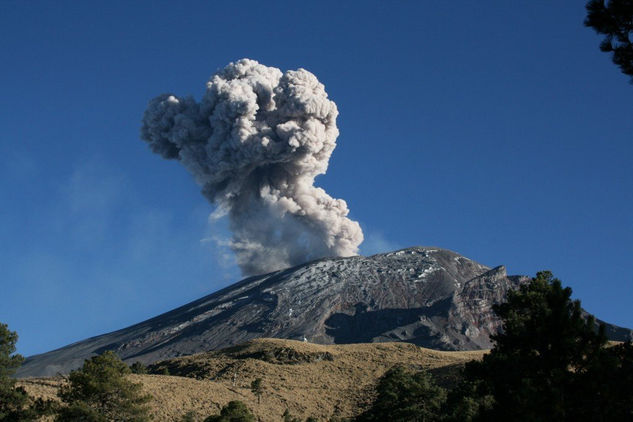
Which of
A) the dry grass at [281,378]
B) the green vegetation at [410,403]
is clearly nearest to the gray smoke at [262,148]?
the dry grass at [281,378]

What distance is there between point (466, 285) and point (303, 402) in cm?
8037

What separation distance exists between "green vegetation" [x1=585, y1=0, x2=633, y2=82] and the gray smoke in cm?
11441

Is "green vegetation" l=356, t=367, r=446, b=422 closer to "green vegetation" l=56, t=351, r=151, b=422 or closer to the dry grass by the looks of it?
the dry grass

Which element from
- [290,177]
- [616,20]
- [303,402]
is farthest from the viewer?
[290,177]

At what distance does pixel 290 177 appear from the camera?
137625mm

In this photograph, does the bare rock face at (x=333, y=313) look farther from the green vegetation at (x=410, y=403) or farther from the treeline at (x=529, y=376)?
the treeline at (x=529, y=376)

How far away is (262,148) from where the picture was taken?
426ft

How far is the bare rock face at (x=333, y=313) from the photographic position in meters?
108

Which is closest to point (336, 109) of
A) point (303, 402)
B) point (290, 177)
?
point (290, 177)

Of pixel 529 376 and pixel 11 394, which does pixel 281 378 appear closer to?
pixel 11 394

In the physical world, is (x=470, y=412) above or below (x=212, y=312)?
below

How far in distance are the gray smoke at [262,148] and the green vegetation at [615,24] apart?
375ft

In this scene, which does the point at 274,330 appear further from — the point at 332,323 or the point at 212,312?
the point at 212,312

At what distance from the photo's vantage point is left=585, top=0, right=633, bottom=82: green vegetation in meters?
14.6
